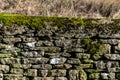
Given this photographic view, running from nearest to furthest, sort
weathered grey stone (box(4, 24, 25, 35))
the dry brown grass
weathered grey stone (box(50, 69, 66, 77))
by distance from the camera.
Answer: weathered grey stone (box(4, 24, 25, 35)) → weathered grey stone (box(50, 69, 66, 77)) → the dry brown grass

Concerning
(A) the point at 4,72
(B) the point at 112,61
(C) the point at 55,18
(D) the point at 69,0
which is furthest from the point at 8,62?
(D) the point at 69,0

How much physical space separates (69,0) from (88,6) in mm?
546

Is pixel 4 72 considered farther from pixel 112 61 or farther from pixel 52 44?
pixel 112 61

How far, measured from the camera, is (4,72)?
5133mm

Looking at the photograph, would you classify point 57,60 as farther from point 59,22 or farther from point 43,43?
point 59,22

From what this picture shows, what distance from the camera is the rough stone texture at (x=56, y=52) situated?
16.6 ft

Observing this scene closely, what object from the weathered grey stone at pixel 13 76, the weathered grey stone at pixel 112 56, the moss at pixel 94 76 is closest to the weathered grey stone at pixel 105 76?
the moss at pixel 94 76

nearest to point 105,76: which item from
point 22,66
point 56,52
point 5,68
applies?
point 56,52

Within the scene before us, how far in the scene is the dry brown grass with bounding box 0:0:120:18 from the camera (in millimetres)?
8781

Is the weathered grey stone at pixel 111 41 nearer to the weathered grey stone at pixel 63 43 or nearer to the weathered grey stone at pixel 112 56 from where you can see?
the weathered grey stone at pixel 112 56

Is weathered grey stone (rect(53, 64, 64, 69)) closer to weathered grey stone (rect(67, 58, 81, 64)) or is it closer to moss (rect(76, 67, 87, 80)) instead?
weathered grey stone (rect(67, 58, 81, 64))

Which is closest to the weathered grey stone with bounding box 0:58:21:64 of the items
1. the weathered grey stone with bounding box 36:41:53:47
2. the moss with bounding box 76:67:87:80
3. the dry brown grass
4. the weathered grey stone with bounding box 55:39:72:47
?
the weathered grey stone with bounding box 36:41:53:47

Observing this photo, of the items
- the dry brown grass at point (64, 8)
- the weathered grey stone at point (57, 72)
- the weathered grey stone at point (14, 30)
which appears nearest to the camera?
the weathered grey stone at point (14, 30)

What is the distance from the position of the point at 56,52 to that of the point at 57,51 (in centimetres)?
2
